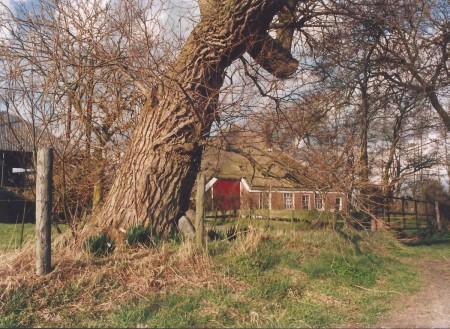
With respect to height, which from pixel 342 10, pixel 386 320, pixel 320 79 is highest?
pixel 342 10

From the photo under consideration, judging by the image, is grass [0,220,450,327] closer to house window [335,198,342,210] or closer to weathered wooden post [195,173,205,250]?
weathered wooden post [195,173,205,250]

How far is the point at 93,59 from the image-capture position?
9.40 m

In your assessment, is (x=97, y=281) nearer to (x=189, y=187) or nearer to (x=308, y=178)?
(x=189, y=187)

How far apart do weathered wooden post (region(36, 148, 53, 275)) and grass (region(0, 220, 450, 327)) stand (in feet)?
0.68

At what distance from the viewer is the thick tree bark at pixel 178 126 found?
885cm

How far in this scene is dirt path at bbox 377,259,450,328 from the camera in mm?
6086

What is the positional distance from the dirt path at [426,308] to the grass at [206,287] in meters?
0.21

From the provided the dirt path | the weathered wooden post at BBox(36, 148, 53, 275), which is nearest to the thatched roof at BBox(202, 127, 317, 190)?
the dirt path

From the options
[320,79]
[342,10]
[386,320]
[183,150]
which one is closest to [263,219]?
[320,79]

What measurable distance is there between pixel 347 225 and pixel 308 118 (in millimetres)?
3626

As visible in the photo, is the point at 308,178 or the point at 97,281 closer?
the point at 97,281

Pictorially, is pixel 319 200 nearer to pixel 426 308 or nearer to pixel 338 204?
pixel 338 204

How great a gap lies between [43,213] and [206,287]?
7.91 ft

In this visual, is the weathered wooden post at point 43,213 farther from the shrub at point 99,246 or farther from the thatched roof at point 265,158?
the thatched roof at point 265,158
